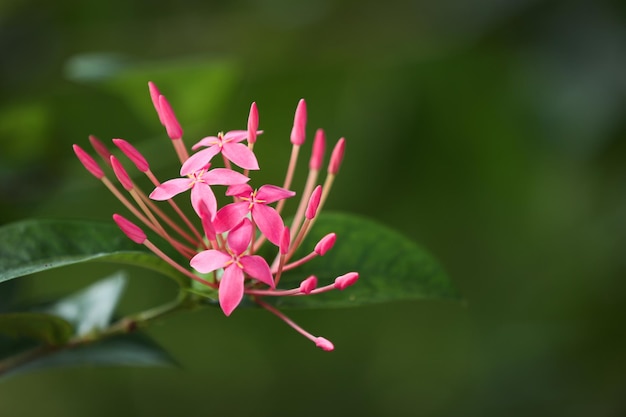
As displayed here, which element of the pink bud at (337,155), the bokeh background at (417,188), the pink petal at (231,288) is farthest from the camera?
the bokeh background at (417,188)

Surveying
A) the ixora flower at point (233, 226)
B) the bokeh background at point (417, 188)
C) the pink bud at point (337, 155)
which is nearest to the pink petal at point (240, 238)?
the ixora flower at point (233, 226)

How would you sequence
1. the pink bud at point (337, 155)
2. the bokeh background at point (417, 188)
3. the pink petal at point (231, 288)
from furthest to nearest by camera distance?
1. the bokeh background at point (417, 188)
2. the pink bud at point (337, 155)
3. the pink petal at point (231, 288)

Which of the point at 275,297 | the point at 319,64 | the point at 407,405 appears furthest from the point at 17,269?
the point at 407,405

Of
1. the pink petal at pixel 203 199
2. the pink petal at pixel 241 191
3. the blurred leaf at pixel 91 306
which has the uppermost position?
the pink petal at pixel 241 191

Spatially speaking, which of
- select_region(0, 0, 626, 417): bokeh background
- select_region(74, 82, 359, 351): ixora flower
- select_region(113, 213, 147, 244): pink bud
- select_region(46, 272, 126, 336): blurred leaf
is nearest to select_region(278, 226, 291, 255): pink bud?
select_region(74, 82, 359, 351): ixora flower

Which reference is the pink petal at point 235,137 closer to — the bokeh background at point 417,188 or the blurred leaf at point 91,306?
the blurred leaf at point 91,306

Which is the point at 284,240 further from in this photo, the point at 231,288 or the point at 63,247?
the point at 63,247

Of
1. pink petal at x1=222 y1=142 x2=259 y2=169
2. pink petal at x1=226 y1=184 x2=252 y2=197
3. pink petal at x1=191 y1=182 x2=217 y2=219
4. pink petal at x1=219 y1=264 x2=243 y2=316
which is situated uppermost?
pink petal at x1=222 y1=142 x2=259 y2=169

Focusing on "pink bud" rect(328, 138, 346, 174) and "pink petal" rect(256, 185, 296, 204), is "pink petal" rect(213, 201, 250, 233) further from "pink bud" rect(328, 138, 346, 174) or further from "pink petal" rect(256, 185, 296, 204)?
"pink bud" rect(328, 138, 346, 174)
